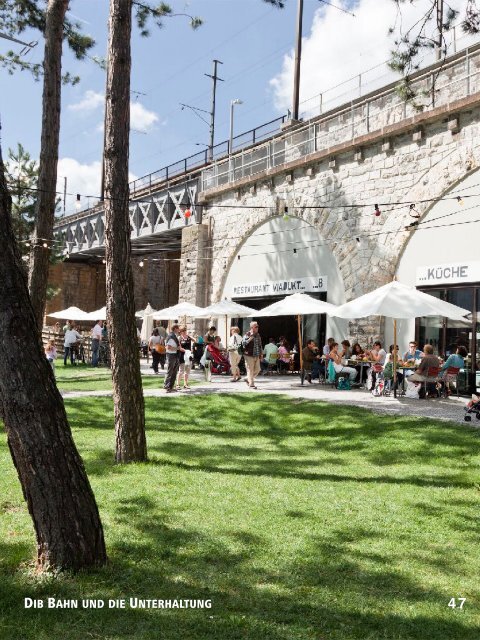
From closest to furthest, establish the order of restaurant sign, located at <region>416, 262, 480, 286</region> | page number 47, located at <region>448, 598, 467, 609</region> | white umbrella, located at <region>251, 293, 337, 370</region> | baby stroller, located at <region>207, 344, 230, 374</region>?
page number 47, located at <region>448, 598, 467, 609</region>
restaurant sign, located at <region>416, 262, 480, 286</region>
white umbrella, located at <region>251, 293, 337, 370</region>
baby stroller, located at <region>207, 344, 230, 374</region>

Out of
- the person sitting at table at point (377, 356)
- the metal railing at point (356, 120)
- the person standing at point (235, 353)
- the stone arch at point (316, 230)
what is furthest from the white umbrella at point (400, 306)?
the person standing at point (235, 353)

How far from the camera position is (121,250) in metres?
6.56

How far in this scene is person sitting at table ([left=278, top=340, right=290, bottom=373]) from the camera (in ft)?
61.4

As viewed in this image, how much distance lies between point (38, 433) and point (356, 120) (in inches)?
599

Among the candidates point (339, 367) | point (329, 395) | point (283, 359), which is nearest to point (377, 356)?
point (339, 367)

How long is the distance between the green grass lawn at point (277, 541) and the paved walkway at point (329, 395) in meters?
1.89

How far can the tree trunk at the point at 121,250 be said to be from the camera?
257 inches

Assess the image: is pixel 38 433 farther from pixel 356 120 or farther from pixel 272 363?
pixel 356 120

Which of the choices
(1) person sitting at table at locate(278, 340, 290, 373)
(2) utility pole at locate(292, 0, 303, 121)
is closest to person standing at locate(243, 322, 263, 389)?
(1) person sitting at table at locate(278, 340, 290, 373)

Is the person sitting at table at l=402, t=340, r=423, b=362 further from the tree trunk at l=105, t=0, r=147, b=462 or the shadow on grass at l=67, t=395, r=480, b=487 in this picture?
the tree trunk at l=105, t=0, r=147, b=462

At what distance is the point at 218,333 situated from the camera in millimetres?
22547

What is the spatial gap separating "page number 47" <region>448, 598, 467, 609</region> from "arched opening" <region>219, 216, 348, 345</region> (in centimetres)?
1334

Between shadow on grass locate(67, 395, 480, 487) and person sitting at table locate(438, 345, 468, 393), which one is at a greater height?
person sitting at table locate(438, 345, 468, 393)

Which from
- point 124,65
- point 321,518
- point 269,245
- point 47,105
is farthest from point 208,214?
point 321,518
